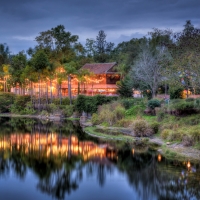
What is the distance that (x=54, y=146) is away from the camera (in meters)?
33.3

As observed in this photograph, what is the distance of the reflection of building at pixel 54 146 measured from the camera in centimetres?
2943

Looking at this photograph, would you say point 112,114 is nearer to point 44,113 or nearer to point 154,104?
point 154,104

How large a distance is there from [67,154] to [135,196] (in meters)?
11.4

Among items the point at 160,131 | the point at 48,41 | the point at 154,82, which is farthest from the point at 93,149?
the point at 48,41

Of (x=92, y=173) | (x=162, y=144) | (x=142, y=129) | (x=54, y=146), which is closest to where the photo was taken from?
(x=92, y=173)

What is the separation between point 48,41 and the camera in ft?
248

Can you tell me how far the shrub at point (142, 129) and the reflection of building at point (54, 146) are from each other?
164 inches

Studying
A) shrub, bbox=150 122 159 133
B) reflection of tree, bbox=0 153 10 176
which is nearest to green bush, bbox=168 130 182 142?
shrub, bbox=150 122 159 133

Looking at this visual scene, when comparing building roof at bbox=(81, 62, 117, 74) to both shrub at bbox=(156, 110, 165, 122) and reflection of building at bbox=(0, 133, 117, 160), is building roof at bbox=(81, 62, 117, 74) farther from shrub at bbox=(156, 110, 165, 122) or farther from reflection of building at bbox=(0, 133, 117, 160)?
shrub at bbox=(156, 110, 165, 122)

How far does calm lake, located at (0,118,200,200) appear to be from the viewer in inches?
761

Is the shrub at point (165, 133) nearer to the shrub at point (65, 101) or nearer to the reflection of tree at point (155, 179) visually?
the reflection of tree at point (155, 179)

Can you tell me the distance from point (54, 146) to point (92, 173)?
10737 mm

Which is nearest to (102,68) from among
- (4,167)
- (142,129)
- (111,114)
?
(111,114)

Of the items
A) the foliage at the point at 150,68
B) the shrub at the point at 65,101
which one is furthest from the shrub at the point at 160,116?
the shrub at the point at 65,101
